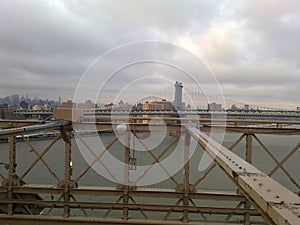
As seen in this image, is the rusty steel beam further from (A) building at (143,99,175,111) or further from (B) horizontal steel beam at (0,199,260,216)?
(A) building at (143,99,175,111)

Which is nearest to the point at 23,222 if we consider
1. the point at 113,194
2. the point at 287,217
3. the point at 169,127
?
the point at 113,194

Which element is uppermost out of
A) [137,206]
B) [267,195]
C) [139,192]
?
[267,195]

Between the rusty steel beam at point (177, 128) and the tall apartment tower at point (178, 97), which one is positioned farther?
the tall apartment tower at point (178, 97)

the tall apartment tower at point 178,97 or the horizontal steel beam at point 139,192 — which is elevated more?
the tall apartment tower at point 178,97

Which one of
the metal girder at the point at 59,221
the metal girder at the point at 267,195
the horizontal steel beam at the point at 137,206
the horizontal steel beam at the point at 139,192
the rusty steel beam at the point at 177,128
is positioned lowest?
the metal girder at the point at 59,221

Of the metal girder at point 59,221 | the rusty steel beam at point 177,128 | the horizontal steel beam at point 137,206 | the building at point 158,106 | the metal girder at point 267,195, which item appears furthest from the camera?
the building at point 158,106

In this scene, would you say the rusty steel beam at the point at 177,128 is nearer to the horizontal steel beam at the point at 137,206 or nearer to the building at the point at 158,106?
the horizontal steel beam at the point at 137,206

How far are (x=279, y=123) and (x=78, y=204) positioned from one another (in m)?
2.80

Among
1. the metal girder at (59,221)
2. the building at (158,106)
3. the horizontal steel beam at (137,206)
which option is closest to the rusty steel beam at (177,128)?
the horizontal steel beam at (137,206)

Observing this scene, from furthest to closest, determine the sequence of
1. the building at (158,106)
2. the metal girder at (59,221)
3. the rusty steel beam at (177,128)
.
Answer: the building at (158,106)
the rusty steel beam at (177,128)
the metal girder at (59,221)

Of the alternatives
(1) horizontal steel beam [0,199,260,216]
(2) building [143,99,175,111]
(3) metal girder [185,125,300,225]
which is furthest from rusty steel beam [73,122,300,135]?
(2) building [143,99,175,111]

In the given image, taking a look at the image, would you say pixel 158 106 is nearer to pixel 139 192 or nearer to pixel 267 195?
pixel 139 192

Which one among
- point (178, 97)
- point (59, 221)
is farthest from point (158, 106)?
point (59, 221)

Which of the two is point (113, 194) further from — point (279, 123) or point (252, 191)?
point (252, 191)
